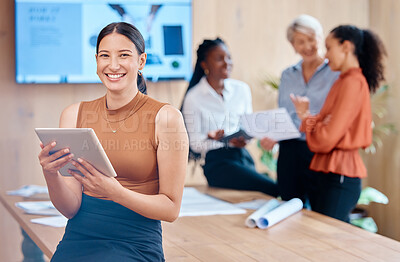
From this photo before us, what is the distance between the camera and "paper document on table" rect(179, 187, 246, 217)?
8.08ft

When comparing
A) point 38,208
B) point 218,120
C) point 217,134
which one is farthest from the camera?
point 218,120

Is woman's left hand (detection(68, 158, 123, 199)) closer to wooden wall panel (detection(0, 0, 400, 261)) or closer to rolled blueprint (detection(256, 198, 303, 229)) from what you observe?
rolled blueprint (detection(256, 198, 303, 229))

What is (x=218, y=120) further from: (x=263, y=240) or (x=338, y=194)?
(x=263, y=240)

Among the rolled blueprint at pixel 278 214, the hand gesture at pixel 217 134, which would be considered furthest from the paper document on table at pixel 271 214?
the hand gesture at pixel 217 134

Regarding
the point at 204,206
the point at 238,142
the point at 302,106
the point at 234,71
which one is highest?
the point at 234,71

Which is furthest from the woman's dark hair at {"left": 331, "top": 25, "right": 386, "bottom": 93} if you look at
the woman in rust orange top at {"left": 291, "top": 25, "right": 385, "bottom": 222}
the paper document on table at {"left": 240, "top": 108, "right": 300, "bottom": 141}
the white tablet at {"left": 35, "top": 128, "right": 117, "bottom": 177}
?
the white tablet at {"left": 35, "top": 128, "right": 117, "bottom": 177}

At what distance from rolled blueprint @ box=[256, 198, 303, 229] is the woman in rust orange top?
0.59 ft

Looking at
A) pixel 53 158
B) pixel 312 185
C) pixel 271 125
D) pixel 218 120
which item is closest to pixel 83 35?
pixel 218 120

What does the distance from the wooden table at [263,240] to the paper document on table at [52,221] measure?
31 millimetres

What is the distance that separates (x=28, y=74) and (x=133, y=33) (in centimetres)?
233

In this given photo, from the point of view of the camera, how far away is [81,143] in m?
1.24

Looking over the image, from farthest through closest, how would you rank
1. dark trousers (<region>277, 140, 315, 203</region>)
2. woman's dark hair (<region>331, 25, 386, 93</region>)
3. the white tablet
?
1. dark trousers (<region>277, 140, 315, 203</region>)
2. woman's dark hair (<region>331, 25, 386, 93</region>)
3. the white tablet

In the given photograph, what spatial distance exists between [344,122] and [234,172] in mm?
879

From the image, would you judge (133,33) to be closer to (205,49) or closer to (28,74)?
(205,49)
